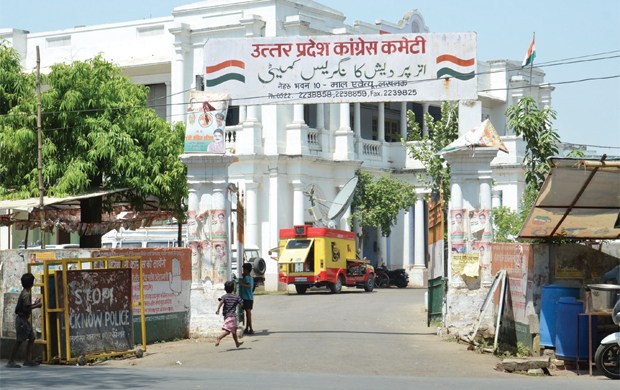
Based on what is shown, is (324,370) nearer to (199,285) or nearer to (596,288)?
(596,288)

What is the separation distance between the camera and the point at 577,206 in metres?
19.6

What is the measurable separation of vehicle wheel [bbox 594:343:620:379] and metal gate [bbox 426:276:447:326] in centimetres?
853

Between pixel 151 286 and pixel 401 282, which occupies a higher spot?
pixel 151 286

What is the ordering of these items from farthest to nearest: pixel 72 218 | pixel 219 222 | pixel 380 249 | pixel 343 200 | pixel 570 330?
pixel 380 249
pixel 343 200
pixel 72 218
pixel 219 222
pixel 570 330

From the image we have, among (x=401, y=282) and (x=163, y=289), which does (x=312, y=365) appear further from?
(x=401, y=282)

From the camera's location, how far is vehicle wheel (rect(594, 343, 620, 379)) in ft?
55.2

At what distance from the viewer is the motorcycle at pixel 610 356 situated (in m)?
16.7

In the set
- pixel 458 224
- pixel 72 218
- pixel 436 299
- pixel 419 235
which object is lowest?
pixel 436 299

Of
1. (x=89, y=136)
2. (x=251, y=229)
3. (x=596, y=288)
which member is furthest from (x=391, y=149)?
(x=596, y=288)

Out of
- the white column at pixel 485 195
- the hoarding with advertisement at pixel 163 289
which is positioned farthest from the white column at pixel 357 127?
the hoarding with advertisement at pixel 163 289

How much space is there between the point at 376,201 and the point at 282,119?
20.2 feet

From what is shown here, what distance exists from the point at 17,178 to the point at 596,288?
70.1 feet

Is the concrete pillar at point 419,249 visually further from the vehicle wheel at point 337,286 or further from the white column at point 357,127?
the vehicle wheel at point 337,286

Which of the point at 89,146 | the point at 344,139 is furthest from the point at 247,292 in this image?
the point at 344,139
